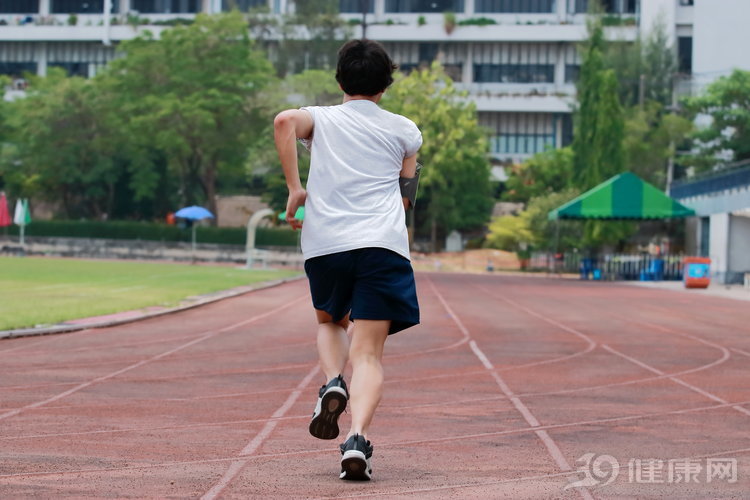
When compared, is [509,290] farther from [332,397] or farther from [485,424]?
[332,397]

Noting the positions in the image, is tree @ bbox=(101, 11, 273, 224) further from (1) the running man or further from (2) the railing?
(1) the running man

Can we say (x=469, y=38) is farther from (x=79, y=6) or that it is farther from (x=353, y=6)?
(x=79, y=6)

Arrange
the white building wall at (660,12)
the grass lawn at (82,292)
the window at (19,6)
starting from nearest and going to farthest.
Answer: the grass lawn at (82,292) → the white building wall at (660,12) → the window at (19,6)

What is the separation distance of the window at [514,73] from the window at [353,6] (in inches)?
335

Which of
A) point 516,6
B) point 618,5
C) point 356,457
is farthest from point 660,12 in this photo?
point 356,457

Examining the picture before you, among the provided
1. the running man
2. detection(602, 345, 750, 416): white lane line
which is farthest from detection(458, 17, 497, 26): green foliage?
the running man

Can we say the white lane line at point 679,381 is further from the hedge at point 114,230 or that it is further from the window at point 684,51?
the window at point 684,51

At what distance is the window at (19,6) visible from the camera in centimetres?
8906

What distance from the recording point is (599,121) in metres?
53.0

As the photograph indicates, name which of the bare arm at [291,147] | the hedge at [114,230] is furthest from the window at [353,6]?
the bare arm at [291,147]

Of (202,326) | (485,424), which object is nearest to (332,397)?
(485,424)

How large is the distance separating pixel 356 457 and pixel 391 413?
3.08m

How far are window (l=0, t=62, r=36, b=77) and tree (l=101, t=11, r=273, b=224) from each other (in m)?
27.3

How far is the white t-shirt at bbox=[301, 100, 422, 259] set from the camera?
5672 millimetres
